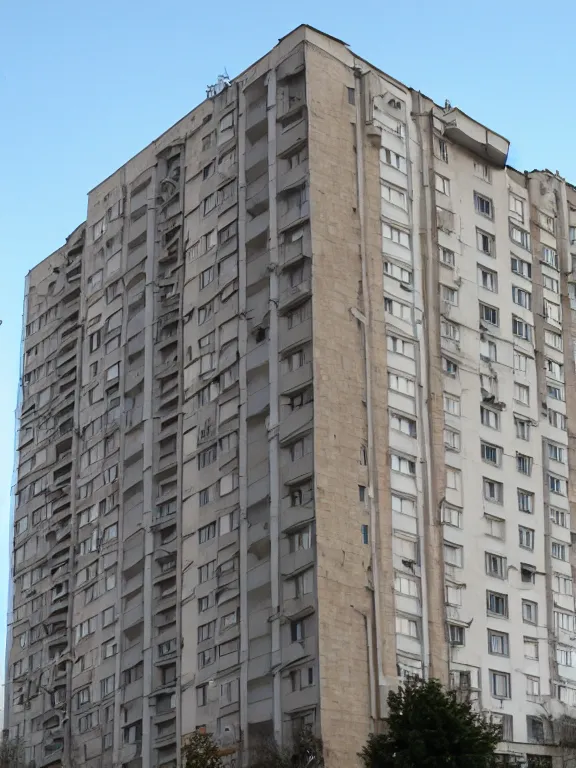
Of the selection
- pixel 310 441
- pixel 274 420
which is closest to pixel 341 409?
pixel 310 441

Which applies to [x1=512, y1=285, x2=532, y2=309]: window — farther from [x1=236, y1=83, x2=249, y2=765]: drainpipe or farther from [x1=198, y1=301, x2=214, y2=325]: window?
[x1=198, y1=301, x2=214, y2=325]: window

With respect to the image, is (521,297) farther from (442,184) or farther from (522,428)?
(442,184)

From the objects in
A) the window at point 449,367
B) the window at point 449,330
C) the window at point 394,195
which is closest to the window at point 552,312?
the window at point 449,330

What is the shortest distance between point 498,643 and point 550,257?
22.2 meters

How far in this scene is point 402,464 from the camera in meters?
74.6

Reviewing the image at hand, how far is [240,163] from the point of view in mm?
81062

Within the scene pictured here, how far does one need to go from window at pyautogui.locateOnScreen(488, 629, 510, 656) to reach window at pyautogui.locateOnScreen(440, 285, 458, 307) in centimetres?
1592

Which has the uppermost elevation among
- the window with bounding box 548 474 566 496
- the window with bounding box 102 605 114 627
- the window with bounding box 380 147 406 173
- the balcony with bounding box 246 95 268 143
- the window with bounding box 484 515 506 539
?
the balcony with bounding box 246 95 268 143

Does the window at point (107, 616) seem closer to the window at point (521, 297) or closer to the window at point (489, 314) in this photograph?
the window at point (489, 314)

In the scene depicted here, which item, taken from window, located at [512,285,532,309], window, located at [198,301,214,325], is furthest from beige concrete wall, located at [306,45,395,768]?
window, located at [512,285,532,309]

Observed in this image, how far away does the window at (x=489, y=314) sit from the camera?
82000 millimetres

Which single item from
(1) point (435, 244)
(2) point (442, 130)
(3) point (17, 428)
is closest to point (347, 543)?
(1) point (435, 244)

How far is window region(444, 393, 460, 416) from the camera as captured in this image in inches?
3073

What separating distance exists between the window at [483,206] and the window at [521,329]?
5429 millimetres
